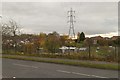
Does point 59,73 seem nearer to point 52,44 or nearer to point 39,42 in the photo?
point 52,44

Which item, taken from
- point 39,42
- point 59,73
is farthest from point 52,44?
point 59,73

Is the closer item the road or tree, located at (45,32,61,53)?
the road

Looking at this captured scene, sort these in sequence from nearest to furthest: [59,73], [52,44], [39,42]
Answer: [59,73] < [52,44] < [39,42]

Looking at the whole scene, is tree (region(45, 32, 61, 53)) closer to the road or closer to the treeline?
the treeline

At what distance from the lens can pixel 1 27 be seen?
47344 millimetres

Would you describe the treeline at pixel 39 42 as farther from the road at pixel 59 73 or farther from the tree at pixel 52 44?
the road at pixel 59 73

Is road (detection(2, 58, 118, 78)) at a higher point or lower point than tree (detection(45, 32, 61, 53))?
lower

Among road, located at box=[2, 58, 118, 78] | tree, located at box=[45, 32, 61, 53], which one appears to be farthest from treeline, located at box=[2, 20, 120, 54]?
road, located at box=[2, 58, 118, 78]

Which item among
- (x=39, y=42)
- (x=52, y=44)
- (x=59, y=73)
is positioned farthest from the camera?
(x=39, y=42)

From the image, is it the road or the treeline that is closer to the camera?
the road

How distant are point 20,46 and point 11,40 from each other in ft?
18.4

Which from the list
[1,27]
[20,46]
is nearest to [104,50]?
[20,46]

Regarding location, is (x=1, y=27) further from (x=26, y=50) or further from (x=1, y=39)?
(x=26, y=50)

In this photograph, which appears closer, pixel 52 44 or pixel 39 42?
pixel 52 44
